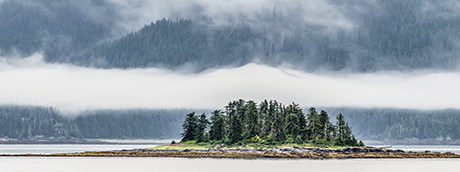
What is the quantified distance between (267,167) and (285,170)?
9.73 meters

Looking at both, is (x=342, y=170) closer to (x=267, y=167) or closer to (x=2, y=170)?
(x=267, y=167)

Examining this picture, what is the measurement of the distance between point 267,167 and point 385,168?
3573cm

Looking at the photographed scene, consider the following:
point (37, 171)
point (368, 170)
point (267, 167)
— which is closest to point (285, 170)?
point (267, 167)

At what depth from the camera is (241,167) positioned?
198m

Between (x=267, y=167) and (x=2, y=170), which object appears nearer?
(x=2, y=170)

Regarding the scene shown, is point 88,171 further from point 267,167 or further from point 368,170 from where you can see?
point 368,170

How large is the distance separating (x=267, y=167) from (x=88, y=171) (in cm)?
5310

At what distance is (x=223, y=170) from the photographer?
189375mm

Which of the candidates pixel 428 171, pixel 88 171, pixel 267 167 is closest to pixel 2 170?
pixel 88 171

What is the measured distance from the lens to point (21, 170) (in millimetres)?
187125

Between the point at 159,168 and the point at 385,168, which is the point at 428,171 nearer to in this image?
the point at 385,168

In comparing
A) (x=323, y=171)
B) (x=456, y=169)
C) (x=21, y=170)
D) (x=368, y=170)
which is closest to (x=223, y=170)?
(x=323, y=171)

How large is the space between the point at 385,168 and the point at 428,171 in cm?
1255

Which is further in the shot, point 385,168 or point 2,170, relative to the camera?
point 385,168
